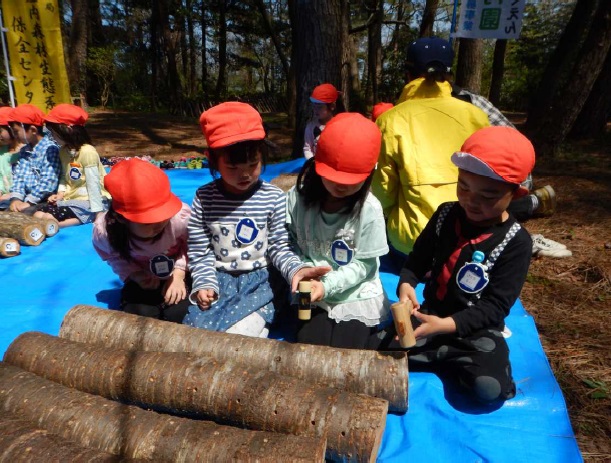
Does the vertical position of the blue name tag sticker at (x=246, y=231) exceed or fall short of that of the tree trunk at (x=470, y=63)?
it falls short

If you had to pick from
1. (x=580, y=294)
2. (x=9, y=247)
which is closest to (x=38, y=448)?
(x=9, y=247)

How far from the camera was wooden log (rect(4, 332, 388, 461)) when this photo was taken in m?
1.62

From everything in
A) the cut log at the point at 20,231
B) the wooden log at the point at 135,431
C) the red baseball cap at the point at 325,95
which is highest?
the red baseball cap at the point at 325,95

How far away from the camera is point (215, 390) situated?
1757 mm

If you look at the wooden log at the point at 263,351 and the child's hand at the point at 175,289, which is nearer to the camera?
the wooden log at the point at 263,351

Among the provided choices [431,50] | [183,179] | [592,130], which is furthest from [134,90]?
[431,50]

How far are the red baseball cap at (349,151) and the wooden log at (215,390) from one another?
3.20 ft

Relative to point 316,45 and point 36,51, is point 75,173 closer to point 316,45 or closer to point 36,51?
point 316,45

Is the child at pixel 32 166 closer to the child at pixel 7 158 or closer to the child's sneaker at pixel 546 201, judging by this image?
the child at pixel 7 158

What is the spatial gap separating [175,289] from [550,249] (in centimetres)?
314

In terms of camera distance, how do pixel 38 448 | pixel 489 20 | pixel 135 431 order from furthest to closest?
pixel 489 20
pixel 135 431
pixel 38 448

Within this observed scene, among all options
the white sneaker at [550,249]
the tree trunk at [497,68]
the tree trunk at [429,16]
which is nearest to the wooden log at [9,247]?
the white sneaker at [550,249]

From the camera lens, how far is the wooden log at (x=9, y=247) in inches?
145

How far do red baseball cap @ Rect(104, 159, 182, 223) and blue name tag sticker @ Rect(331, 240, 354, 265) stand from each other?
0.91m
